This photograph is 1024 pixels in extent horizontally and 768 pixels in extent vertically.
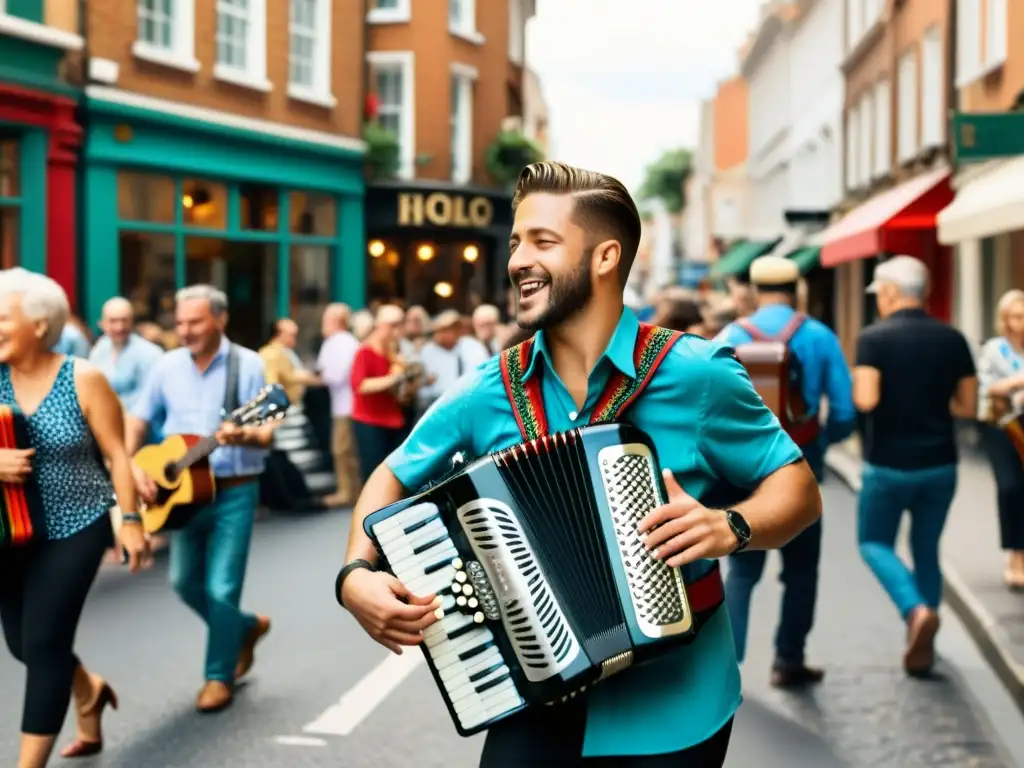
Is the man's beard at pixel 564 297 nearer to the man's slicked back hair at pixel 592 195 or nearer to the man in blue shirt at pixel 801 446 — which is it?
the man's slicked back hair at pixel 592 195

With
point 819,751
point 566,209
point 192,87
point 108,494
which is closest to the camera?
point 566,209

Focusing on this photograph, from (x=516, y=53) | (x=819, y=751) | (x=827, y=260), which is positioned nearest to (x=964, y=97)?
(x=827, y=260)

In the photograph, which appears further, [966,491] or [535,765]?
[966,491]

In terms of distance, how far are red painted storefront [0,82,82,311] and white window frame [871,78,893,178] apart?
15.4m

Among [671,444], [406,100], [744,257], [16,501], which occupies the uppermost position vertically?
[406,100]

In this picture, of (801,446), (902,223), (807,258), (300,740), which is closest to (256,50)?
(902,223)

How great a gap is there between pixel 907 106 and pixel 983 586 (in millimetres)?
17975

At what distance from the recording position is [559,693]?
2602 mm

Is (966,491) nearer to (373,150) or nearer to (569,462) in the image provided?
(569,462)

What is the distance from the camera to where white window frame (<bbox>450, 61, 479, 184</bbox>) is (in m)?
27.6

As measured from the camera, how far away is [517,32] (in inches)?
1292

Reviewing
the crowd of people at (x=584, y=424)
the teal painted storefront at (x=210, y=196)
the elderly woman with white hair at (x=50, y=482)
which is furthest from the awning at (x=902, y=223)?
the elderly woman with white hair at (x=50, y=482)

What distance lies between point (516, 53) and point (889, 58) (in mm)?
9148

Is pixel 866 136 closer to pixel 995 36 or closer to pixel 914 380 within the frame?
pixel 995 36
